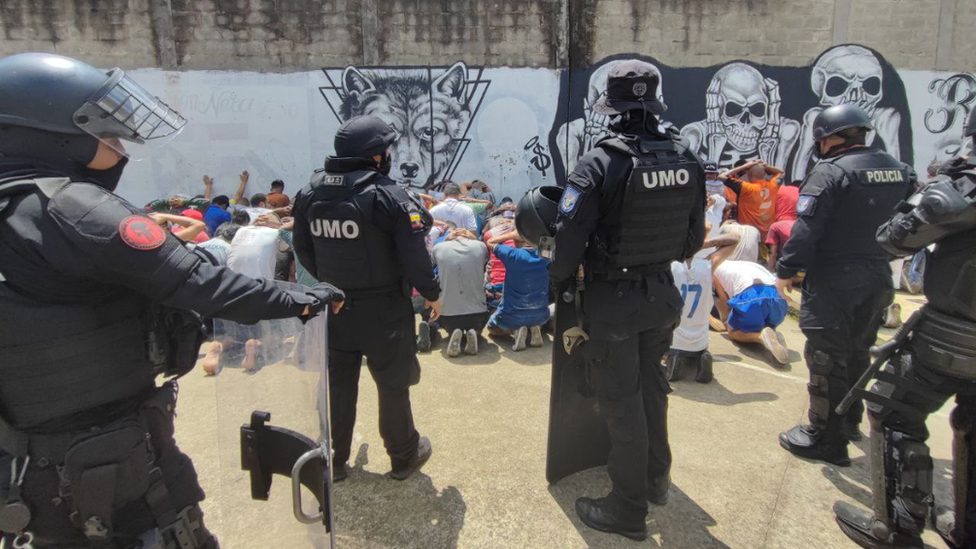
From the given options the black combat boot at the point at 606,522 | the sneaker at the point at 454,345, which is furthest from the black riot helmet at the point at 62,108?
the sneaker at the point at 454,345

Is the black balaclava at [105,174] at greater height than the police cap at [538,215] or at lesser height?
greater

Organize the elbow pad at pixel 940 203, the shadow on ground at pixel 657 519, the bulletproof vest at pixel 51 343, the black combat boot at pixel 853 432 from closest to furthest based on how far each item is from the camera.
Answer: the bulletproof vest at pixel 51 343 → the elbow pad at pixel 940 203 → the shadow on ground at pixel 657 519 → the black combat boot at pixel 853 432

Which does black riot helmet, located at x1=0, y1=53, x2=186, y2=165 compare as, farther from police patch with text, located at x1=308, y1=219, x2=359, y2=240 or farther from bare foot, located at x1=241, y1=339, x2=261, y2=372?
police patch with text, located at x1=308, y1=219, x2=359, y2=240

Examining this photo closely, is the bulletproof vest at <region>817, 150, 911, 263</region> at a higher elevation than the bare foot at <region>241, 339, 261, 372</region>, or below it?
higher

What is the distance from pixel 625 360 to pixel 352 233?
1479 millimetres

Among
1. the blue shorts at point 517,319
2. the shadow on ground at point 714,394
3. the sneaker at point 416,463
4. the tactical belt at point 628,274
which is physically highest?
the tactical belt at point 628,274

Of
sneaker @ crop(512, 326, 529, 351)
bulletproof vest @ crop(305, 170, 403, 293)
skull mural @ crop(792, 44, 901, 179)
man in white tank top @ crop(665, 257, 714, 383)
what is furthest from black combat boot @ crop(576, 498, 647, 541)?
skull mural @ crop(792, 44, 901, 179)

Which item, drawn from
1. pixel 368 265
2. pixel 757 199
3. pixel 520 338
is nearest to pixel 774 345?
pixel 520 338

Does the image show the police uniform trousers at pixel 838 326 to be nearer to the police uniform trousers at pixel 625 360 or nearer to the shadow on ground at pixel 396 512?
the police uniform trousers at pixel 625 360

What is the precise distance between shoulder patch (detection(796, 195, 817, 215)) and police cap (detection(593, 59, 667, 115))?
128 cm

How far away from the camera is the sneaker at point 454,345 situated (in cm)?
505

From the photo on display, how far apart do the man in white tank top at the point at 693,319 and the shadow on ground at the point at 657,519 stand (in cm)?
153

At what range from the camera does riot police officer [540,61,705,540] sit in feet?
7.96

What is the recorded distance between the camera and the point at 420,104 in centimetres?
1162
